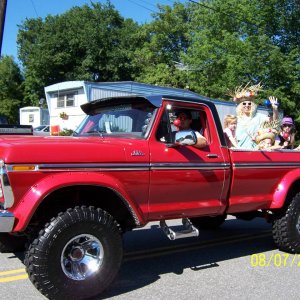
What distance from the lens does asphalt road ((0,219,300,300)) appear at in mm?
4672

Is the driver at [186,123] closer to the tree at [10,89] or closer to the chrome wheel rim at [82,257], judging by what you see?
the chrome wheel rim at [82,257]

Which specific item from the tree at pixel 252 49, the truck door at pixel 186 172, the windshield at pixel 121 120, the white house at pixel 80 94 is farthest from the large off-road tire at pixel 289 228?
the tree at pixel 252 49

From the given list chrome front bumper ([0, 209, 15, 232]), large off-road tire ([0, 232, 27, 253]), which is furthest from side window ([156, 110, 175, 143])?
large off-road tire ([0, 232, 27, 253])

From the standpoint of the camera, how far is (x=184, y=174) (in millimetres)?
5031

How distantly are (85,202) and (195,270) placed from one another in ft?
5.98

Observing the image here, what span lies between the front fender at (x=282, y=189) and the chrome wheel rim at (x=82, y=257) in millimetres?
2743

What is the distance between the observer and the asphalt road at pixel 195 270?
4.67 meters

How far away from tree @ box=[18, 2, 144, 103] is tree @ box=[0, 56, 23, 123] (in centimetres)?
403

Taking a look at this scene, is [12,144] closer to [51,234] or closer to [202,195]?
[51,234]

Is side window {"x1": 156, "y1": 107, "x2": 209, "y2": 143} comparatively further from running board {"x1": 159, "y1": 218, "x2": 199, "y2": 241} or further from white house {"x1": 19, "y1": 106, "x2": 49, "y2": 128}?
white house {"x1": 19, "y1": 106, "x2": 49, "y2": 128}

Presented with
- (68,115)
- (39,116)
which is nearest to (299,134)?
(68,115)

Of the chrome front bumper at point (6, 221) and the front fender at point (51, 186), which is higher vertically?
the front fender at point (51, 186)

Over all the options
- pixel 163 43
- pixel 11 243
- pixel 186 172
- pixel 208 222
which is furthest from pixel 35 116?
pixel 186 172

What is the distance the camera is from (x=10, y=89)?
53.0 m
